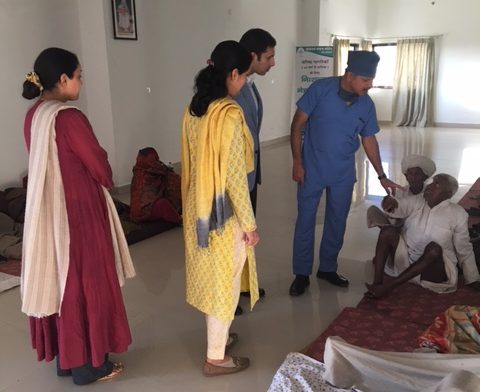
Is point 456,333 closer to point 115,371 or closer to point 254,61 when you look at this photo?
point 115,371

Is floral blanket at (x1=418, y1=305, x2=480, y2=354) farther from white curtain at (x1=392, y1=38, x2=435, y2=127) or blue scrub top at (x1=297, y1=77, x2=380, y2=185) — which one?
white curtain at (x1=392, y1=38, x2=435, y2=127)

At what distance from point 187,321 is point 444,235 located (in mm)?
1568

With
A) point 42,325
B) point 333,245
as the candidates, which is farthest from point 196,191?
point 333,245

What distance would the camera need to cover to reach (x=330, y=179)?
2.77 m

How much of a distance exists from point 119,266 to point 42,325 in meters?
0.39

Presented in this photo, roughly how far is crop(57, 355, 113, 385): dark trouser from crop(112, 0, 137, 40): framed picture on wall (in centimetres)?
383

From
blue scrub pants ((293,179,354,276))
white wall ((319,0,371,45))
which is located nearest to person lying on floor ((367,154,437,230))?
blue scrub pants ((293,179,354,276))

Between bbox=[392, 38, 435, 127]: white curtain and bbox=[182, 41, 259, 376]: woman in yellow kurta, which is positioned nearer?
bbox=[182, 41, 259, 376]: woman in yellow kurta

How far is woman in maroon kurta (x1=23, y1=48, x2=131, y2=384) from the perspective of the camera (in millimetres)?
1711

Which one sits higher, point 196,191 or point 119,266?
point 196,191

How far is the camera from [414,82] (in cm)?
1209

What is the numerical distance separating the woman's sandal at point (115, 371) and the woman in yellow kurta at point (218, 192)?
0.42 metres

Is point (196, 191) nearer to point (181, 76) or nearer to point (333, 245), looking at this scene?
point (333, 245)

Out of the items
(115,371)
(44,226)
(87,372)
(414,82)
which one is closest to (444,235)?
(115,371)
